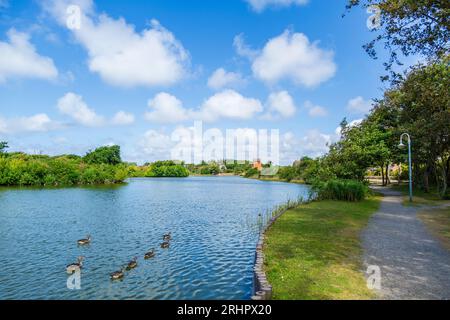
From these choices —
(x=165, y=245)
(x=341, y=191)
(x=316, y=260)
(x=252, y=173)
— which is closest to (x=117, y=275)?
(x=165, y=245)

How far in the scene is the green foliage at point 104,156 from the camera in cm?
8889

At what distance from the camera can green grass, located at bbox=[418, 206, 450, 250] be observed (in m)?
11.8

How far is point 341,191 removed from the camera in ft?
83.0

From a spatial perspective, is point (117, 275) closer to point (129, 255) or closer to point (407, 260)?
point (129, 255)

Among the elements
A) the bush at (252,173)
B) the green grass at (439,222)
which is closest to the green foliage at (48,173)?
the green grass at (439,222)

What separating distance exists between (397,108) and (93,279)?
107ft

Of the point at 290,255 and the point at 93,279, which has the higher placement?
the point at 290,255

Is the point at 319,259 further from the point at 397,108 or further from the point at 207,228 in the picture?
the point at 397,108

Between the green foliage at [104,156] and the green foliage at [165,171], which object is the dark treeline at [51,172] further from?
the green foliage at [165,171]

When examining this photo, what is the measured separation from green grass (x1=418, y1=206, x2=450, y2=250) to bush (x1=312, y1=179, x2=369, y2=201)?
19.5 feet

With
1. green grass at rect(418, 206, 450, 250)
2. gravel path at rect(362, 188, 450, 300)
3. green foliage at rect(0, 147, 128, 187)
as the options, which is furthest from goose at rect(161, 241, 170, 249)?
green foliage at rect(0, 147, 128, 187)

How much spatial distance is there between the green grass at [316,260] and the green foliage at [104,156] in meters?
82.9
